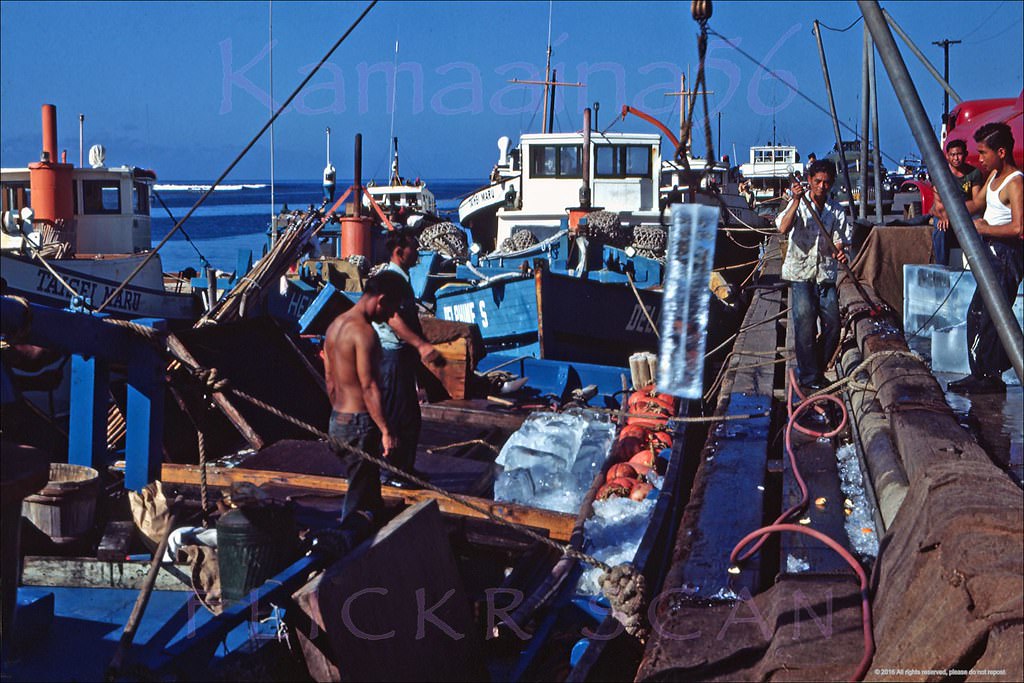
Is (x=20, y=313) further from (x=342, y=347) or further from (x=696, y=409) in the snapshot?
(x=696, y=409)

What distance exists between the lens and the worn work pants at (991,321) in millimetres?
6145

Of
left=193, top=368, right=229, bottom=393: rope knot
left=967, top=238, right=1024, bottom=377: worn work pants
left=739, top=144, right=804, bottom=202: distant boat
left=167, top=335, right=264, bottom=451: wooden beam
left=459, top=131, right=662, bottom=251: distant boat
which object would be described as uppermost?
left=739, top=144, right=804, bottom=202: distant boat

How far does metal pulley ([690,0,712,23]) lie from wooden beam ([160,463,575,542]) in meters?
3.71

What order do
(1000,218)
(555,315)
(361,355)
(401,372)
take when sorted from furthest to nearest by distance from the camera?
(555,315), (401,372), (1000,218), (361,355)

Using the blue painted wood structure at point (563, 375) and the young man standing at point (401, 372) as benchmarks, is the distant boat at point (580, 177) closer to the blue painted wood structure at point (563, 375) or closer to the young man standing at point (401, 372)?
the blue painted wood structure at point (563, 375)

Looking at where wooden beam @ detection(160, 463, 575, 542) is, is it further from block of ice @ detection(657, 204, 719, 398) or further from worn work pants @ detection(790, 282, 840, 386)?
worn work pants @ detection(790, 282, 840, 386)

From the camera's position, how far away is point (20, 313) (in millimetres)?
4828

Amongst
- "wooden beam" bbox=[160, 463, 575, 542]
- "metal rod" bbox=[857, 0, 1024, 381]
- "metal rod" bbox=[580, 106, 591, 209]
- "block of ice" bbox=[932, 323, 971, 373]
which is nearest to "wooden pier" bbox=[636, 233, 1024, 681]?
"metal rod" bbox=[857, 0, 1024, 381]

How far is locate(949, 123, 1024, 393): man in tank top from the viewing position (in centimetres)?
594

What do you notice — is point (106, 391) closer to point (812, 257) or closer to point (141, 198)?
point (812, 257)

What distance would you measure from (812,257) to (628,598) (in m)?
3.63

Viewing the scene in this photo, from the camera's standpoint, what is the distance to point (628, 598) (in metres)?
4.81

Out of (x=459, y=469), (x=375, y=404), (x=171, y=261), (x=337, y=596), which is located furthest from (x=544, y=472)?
(x=171, y=261)

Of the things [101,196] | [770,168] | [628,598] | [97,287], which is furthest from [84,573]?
[770,168]
